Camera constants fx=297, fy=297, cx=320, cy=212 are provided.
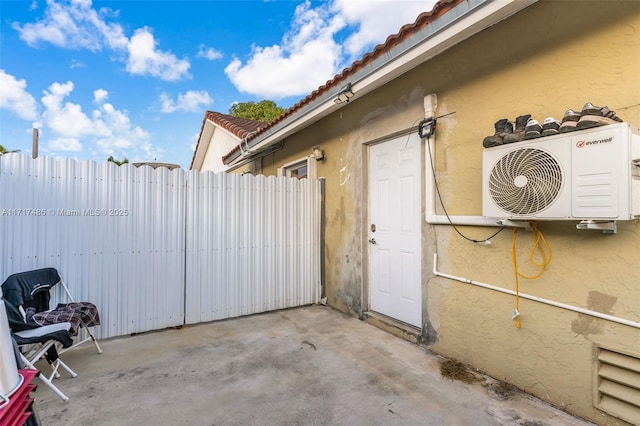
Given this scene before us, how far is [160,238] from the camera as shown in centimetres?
441

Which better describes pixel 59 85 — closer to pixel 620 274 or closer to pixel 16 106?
pixel 16 106

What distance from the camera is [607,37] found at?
227 centimetres

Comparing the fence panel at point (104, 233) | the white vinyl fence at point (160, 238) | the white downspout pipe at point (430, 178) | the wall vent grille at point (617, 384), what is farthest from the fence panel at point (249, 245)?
the wall vent grille at point (617, 384)

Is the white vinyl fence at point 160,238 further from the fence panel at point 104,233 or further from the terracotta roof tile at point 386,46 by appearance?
the terracotta roof tile at point 386,46

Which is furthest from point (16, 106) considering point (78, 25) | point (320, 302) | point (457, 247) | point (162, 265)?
point (457, 247)

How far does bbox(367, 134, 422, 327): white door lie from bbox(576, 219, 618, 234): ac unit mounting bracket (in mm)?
1818

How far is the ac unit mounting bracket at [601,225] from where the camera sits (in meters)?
2.14

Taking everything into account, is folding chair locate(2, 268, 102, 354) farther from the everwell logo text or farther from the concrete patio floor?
the everwell logo text

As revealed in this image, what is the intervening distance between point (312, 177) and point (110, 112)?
47.0 feet

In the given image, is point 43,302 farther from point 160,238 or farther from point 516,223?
point 516,223

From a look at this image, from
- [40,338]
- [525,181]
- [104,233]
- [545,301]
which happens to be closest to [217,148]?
[104,233]

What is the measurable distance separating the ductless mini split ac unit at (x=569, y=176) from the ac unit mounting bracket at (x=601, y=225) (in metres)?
0.13

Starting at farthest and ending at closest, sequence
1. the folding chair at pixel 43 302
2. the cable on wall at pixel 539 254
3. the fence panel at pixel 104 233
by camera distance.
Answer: the fence panel at pixel 104 233 → the folding chair at pixel 43 302 → the cable on wall at pixel 539 254

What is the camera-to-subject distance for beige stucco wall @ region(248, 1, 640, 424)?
222 cm
